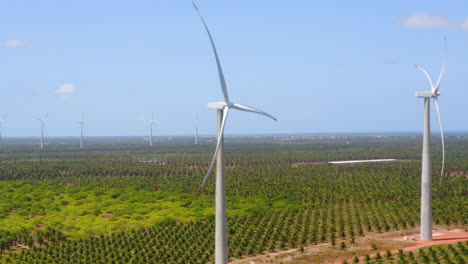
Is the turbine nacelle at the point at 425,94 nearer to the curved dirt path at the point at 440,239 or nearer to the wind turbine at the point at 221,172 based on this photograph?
the curved dirt path at the point at 440,239

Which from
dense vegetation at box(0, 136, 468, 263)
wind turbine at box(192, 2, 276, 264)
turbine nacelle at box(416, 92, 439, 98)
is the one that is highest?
turbine nacelle at box(416, 92, 439, 98)

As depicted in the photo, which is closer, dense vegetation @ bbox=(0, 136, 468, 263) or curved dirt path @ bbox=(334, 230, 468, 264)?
curved dirt path @ bbox=(334, 230, 468, 264)

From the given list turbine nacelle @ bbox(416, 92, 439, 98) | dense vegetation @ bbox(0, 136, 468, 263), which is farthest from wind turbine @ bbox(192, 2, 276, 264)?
turbine nacelle @ bbox(416, 92, 439, 98)

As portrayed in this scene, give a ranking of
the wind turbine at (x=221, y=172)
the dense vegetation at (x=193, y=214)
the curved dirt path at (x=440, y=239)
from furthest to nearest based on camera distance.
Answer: the dense vegetation at (x=193, y=214)
the curved dirt path at (x=440, y=239)
the wind turbine at (x=221, y=172)

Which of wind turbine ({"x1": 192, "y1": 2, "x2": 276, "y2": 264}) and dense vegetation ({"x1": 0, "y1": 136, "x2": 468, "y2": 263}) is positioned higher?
wind turbine ({"x1": 192, "y1": 2, "x2": 276, "y2": 264})

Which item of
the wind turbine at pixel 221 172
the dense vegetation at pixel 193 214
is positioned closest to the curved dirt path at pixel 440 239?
the dense vegetation at pixel 193 214

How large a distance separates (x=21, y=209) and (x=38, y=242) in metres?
27.1

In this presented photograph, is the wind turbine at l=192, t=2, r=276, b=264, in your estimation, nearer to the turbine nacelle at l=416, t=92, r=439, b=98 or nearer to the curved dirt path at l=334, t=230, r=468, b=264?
the curved dirt path at l=334, t=230, r=468, b=264

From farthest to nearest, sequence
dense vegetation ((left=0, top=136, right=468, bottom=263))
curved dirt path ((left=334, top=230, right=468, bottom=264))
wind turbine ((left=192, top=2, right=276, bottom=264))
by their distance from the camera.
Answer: dense vegetation ((left=0, top=136, right=468, bottom=263)) → curved dirt path ((left=334, top=230, right=468, bottom=264)) → wind turbine ((left=192, top=2, right=276, bottom=264))

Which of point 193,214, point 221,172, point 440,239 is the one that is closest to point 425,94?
point 440,239

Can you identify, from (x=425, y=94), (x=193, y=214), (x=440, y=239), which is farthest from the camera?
(x=193, y=214)

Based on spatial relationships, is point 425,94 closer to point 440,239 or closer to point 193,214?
point 440,239

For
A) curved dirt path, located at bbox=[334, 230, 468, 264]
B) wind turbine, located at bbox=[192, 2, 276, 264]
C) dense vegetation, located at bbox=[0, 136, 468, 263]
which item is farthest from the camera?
dense vegetation, located at bbox=[0, 136, 468, 263]

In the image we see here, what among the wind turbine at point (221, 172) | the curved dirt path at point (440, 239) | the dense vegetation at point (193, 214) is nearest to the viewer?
the wind turbine at point (221, 172)
